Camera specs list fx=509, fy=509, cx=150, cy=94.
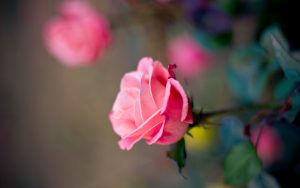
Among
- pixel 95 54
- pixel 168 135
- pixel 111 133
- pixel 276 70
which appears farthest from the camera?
pixel 111 133

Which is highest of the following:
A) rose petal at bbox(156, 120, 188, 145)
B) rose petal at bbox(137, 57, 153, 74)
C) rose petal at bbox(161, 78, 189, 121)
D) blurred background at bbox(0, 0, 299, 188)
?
rose petal at bbox(137, 57, 153, 74)

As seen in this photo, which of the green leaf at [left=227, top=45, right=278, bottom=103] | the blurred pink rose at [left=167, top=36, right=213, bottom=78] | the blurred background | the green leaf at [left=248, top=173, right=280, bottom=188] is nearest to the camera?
the green leaf at [left=248, top=173, right=280, bottom=188]

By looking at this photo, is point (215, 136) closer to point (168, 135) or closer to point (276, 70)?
point (276, 70)

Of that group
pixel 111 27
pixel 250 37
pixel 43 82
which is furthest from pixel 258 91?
pixel 43 82

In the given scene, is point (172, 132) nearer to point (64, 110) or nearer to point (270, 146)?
point (270, 146)

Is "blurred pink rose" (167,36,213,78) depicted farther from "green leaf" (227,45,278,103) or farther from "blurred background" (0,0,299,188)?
"green leaf" (227,45,278,103)

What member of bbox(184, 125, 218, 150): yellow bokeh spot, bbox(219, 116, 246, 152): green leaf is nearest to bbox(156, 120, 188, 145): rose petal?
bbox(219, 116, 246, 152): green leaf

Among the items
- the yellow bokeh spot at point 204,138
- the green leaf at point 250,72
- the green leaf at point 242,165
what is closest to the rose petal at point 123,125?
the green leaf at point 242,165

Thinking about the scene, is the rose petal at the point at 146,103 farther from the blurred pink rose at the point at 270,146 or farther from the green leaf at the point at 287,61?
the blurred pink rose at the point at 270,146
